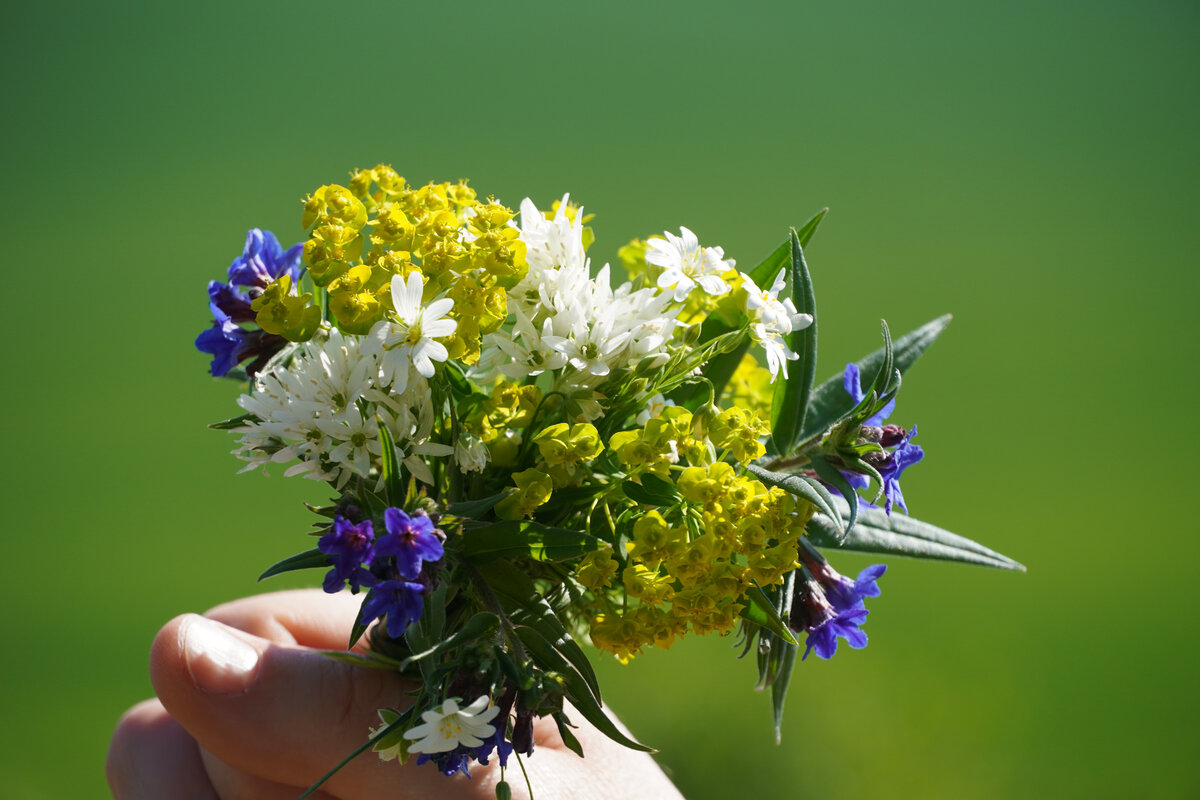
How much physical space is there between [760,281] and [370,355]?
0.42 metres

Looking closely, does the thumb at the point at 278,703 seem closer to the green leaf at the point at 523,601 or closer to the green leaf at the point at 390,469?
the green leaf at the point at 523,601

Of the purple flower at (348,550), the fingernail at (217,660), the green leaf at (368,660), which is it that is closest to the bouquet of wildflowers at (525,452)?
the purple flower at (348,550)

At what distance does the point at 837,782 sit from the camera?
2900mm

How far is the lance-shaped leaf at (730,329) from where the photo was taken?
0.95 metres

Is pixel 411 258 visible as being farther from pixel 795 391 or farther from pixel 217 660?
pixel 217 660

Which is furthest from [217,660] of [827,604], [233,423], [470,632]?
[827,604]

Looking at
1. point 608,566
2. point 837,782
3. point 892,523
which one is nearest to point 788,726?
point 837,782

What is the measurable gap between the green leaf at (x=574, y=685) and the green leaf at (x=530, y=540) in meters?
0.07

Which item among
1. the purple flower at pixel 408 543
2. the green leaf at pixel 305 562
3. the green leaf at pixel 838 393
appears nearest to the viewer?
the purple flower at pixel 408 543

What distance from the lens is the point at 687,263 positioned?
33.2 inches

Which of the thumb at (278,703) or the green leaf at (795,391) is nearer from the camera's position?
the green leaf at (795,391)

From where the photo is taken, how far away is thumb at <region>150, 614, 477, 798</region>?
3.43 feet

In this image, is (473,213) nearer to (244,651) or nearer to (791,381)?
(791,381)

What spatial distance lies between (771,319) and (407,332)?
308 millimetres
